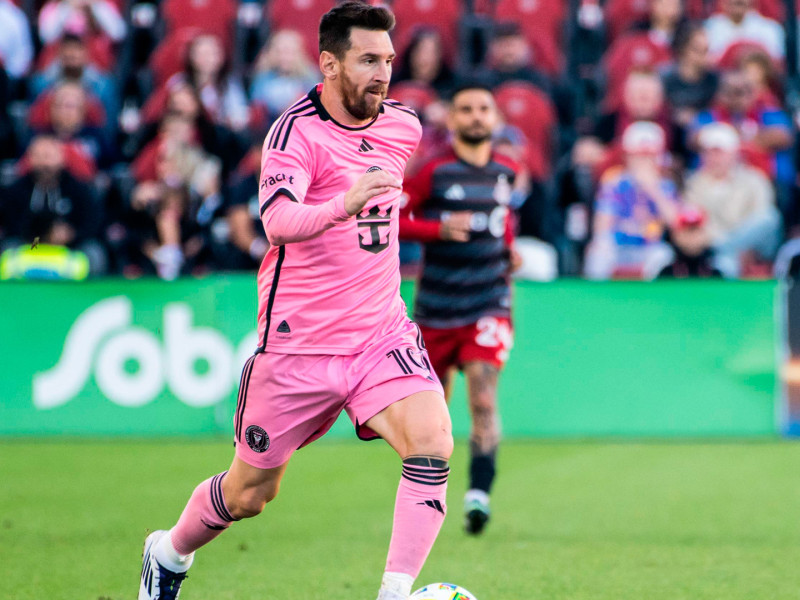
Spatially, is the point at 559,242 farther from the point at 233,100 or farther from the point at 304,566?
the point at 304,566

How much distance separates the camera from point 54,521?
739cm

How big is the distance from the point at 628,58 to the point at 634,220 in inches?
120

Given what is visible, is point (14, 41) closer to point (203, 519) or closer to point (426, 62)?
point (426, 62)

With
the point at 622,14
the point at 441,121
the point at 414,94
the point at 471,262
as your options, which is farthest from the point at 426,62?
the point at 471,262

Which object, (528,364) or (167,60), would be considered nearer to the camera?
(528,364)

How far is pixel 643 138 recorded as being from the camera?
1248 centimetres

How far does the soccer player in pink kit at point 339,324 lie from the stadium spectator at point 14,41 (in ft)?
34.9

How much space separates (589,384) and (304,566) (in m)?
5.21

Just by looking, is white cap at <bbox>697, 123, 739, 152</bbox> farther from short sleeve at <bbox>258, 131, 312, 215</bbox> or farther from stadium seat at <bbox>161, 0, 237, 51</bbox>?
short sleeve at <bbox>258, 131, 312, 215</bbox>

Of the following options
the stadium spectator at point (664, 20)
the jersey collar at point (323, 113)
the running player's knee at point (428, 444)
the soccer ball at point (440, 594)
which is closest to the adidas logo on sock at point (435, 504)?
the running player's knee at point (428, 444)

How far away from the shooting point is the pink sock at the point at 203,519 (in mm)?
4805

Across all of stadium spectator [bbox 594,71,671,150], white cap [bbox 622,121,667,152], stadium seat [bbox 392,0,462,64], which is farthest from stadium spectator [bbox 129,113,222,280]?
stadium spectator [bbox 594,71,671,150]

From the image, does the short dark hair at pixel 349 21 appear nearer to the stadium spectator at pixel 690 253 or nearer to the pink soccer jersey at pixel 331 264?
the pink soccer jersey at pixel 331 264

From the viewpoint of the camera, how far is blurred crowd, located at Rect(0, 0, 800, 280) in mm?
12047
